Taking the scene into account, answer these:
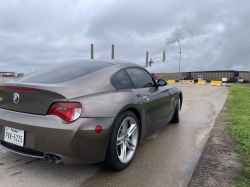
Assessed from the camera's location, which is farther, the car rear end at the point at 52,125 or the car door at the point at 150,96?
the car door at the point at 150,96

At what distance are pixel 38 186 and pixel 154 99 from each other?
1.98 m

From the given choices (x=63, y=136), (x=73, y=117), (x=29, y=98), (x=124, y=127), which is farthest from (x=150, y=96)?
(x=29, y=98)

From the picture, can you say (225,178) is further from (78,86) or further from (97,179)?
(78,86)

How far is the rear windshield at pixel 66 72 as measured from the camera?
2.47m

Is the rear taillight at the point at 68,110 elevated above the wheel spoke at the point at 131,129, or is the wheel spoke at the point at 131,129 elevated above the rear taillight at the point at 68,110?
the rear taillight at the point at 68,110

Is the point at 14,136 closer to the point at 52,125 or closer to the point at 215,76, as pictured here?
the point at 52,125

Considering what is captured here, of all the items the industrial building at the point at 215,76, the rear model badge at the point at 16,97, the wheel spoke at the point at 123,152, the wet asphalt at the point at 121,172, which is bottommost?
the wet asphalt at the point at 121,172

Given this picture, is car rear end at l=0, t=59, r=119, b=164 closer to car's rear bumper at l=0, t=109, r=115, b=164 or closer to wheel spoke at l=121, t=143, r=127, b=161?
car's rear bumper at l=0, t=109, r=115, b=164

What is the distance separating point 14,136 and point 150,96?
6.25 feet

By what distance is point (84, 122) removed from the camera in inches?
78.8

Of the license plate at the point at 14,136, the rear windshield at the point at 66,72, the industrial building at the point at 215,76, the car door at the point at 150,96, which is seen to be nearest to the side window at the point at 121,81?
the car door at the point at 150,96

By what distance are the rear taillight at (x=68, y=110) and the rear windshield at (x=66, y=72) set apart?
0.44m

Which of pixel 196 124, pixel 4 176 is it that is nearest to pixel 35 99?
pixel 4 176

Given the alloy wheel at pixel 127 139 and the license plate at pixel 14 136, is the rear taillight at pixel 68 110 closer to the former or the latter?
the license plate at pixel 14 136
